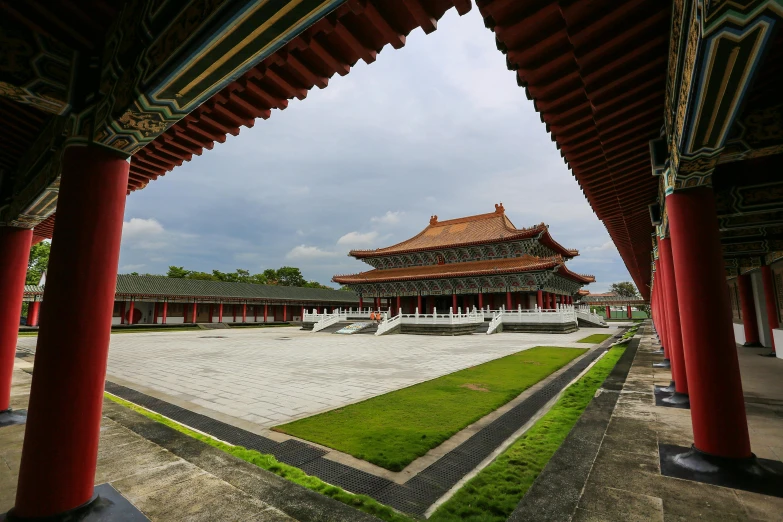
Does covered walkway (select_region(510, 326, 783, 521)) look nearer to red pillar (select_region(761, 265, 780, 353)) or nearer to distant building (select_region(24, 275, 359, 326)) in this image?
red pillar (select_region(761, 265, 780, 353))

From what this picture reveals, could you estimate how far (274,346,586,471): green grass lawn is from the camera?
165 inches

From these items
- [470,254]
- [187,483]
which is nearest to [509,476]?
[187,483]

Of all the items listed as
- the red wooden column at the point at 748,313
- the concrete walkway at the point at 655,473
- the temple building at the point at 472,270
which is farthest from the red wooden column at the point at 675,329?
the temple building at the point at 472,270

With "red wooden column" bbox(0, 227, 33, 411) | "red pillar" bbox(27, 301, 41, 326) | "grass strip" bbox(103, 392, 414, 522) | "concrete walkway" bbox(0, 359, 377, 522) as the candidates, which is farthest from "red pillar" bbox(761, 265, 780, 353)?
"red pillar" bbox(27, 301, 41, 326)

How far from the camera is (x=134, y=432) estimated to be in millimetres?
4391

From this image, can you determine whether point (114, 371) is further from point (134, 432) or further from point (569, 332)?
point (569, 332)

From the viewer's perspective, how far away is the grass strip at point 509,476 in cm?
287

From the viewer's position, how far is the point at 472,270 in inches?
1067

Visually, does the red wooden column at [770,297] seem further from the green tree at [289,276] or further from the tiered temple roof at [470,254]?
the green tree at [289,276]

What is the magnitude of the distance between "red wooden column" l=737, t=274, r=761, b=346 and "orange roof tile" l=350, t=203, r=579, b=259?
1313 centimetres

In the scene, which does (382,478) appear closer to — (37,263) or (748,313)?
(748,313)

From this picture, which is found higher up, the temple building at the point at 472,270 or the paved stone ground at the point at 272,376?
the temple building at the point at 472,270

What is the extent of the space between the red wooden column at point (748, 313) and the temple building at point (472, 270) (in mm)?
11110

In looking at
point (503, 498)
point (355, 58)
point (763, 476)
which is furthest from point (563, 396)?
point (355, 58)
